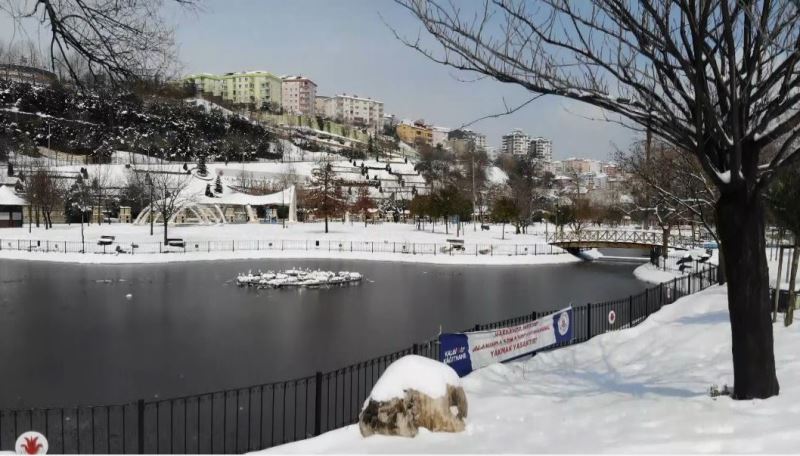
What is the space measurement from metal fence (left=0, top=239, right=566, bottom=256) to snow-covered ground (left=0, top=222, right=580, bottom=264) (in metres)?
0.07

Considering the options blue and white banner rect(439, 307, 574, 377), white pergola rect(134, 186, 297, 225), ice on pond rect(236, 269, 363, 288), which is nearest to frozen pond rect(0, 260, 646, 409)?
ice on pond rect(236, 269, 363, 288)

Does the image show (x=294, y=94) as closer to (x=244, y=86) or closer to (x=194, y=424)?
(x=244, y=86)

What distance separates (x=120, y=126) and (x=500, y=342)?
7035 millimetres

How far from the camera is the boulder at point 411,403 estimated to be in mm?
6027

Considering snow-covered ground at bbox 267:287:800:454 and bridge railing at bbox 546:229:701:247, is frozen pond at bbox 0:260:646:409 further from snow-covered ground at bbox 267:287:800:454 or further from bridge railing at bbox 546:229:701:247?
bridge railing at bbox 546:229:701:247

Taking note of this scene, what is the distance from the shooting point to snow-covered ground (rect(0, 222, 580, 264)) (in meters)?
38.1

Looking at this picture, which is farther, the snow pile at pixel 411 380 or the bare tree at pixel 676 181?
the bare tree at pixel 676 181

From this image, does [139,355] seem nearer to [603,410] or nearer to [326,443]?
[326,443]

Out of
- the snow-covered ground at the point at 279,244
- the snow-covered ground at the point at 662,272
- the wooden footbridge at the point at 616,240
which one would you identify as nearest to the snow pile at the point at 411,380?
the snow-covered ground at the point at 662,272

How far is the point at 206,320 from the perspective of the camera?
17.4m

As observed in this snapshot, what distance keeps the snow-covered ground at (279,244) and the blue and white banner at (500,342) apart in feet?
85.6

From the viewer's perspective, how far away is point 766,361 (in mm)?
6641

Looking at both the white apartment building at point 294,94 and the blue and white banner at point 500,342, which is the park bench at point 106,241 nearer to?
the blue and white banner at point 500,342

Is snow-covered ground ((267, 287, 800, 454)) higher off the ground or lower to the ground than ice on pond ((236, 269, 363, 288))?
higher
